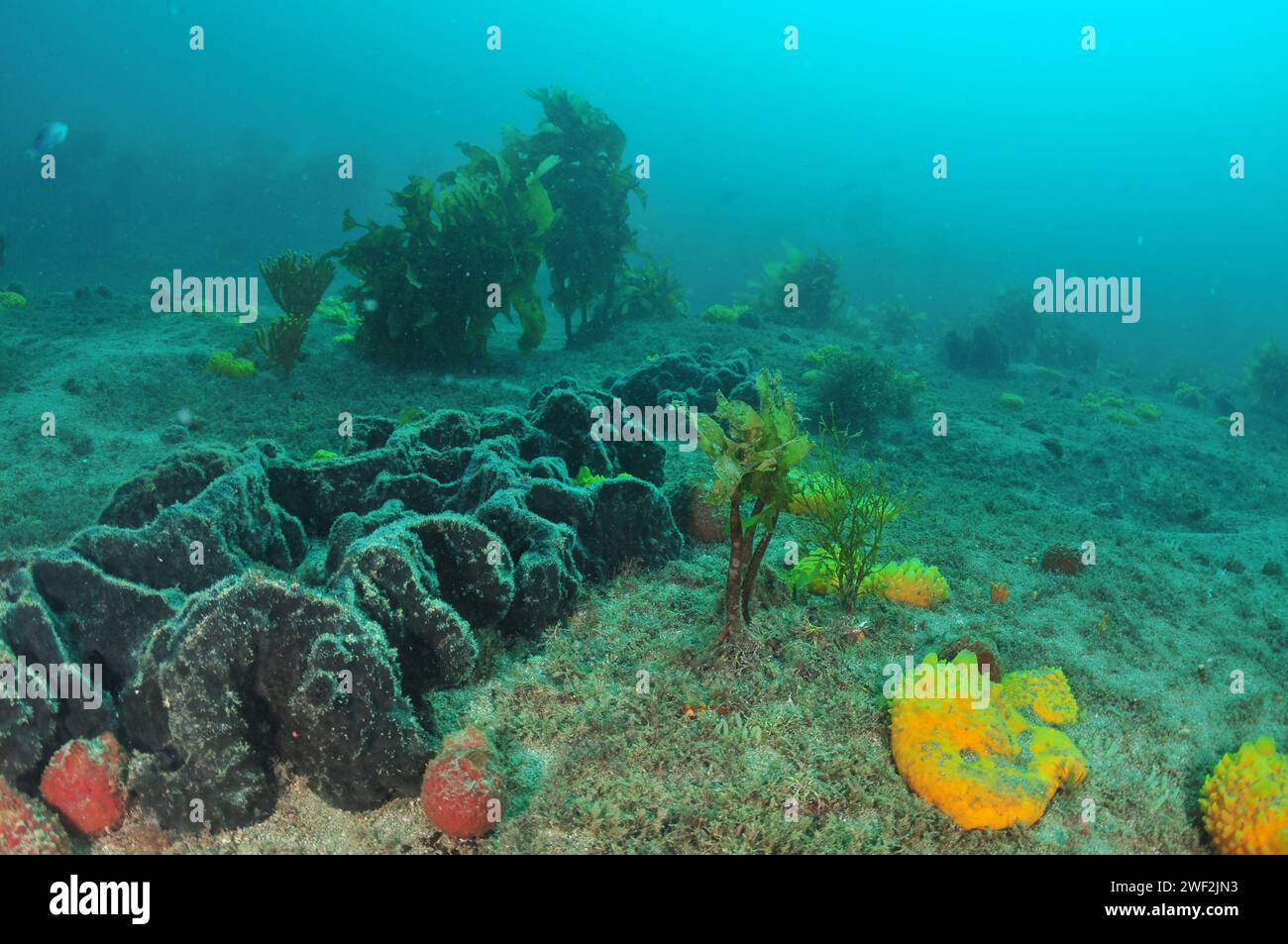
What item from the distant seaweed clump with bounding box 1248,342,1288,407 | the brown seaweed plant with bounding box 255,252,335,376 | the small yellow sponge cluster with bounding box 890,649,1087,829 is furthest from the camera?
the distant seaweed clump with bounding box 1248,342,1288,407

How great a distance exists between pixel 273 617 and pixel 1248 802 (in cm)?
442

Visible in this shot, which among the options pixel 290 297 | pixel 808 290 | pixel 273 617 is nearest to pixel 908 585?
pixel 273 617

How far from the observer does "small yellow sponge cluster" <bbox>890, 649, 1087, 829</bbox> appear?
312cm

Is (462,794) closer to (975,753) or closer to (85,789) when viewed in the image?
(85,789)

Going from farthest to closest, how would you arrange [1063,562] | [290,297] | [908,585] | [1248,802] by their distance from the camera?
[290,297], [1063,562], [908,585], [1248,802]

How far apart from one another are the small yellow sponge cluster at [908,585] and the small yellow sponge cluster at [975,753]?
45.5 inches

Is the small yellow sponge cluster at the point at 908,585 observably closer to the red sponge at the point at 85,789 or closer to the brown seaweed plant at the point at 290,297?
the red sponge at the point at 85,789

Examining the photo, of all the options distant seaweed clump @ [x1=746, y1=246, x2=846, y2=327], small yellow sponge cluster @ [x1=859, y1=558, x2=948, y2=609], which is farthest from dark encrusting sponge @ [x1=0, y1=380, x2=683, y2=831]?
distant seaweed clump @ [x1=746, y1=246, x2=846, y2=327]

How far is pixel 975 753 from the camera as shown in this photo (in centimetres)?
336

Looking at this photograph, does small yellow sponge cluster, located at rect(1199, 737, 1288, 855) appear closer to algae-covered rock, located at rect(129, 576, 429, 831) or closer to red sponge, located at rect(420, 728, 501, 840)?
red sponge, located at rect(420, 728, 501, 840)

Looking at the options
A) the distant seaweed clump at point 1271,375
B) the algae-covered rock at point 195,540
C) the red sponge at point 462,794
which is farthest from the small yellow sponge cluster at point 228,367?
the distant seaweed clump at point 1271,375

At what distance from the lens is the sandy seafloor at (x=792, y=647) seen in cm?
308

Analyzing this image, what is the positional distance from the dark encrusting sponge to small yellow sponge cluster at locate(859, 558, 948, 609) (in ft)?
5.16

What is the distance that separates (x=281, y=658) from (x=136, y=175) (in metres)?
38.4
